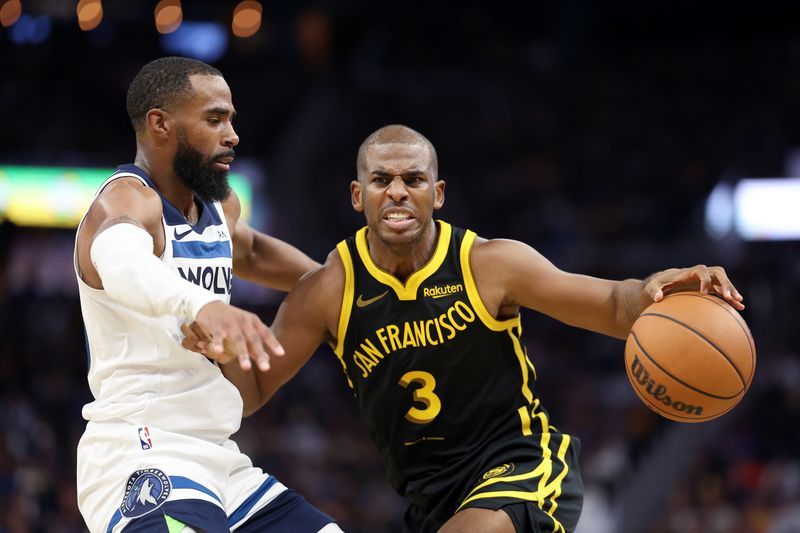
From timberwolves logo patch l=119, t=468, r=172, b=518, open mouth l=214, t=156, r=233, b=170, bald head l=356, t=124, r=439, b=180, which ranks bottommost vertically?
timberwolves logo patch l=119, t=468, r=172, b=518

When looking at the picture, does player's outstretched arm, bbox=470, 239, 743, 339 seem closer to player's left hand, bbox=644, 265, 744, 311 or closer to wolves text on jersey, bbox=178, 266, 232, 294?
player's left hand, bbox=644, 265, 744, 311

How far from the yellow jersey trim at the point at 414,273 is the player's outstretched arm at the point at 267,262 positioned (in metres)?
0.47

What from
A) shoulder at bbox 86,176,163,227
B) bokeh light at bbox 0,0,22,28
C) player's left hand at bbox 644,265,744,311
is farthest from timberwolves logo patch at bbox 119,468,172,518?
bokeh light at bbox 0,0,22,28

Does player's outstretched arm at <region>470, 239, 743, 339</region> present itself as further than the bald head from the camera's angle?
No

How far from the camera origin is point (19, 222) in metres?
14.4

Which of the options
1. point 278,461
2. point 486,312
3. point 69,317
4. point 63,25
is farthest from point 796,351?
point 63,25

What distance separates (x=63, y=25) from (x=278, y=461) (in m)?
9.83

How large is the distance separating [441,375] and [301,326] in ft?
1.97

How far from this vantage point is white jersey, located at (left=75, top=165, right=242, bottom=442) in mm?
3535

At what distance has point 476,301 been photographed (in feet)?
13.6

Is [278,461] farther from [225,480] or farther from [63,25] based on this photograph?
[63,25]

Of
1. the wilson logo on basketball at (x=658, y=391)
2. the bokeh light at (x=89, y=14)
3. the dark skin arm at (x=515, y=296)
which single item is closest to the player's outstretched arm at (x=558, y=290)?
the dark skin arm at (x=515, y=296)

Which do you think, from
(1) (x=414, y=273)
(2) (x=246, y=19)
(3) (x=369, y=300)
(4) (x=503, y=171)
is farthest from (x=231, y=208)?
(2) (x=246, y=19)

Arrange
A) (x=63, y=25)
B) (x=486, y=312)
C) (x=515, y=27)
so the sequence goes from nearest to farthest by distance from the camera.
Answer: (x=486, y=312) → (x=63, y=25) → (x=515, y=27)
